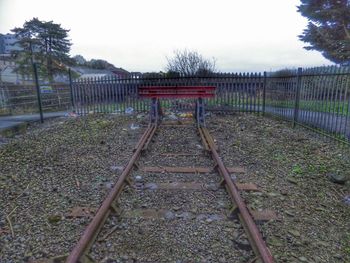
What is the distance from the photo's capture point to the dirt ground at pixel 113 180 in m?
2.80

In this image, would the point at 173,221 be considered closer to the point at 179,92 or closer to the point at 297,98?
the point at 179,92

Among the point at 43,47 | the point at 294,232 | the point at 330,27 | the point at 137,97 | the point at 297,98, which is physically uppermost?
the point at 330,27

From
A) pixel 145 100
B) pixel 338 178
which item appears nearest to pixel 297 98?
pixel 338 178

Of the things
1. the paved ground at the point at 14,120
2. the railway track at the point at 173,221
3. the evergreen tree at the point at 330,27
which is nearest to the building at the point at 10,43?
the paved ground at the point at 14,120

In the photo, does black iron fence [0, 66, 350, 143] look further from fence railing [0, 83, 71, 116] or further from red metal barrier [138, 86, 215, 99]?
red metal barrier [138, 86, 215, 99]

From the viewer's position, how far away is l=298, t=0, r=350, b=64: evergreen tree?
74.7 ft

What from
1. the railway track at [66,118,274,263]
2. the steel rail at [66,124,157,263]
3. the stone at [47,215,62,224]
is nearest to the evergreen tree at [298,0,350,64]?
the railway track at [66,118,274,263]

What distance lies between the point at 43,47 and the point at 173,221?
102 ft

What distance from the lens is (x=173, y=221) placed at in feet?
10.3

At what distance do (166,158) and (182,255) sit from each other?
9.83ft

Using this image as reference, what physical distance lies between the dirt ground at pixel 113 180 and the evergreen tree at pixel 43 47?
23788mm

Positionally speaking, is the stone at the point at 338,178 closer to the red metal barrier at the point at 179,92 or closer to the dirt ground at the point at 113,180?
the dirt ground at the point at 113,180

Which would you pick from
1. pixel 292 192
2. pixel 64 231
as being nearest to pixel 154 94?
pixel 292 192

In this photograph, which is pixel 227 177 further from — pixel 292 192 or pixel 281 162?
pixel 281 162
